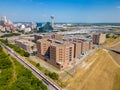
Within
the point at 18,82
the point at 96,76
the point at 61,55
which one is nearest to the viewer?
the point at 18,82

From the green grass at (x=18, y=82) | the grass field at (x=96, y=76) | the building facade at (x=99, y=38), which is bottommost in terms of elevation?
the grass field at (x=96, y=76)

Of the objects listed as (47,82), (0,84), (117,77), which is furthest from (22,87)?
(117,77)

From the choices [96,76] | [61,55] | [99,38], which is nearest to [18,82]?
[61,55]

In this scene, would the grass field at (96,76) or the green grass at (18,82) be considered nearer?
the green grass at (18,82)

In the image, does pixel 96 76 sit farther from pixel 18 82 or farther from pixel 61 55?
pixel 18 82

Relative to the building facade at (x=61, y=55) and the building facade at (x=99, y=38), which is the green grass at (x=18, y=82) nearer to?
the building facade at (x=61, y=55)

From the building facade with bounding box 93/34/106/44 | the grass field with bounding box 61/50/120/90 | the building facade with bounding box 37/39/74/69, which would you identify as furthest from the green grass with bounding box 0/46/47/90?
the building facade with bounding box 93/34/106/44

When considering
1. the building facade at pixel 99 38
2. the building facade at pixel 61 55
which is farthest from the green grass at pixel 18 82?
the building facade at pixel 99 38

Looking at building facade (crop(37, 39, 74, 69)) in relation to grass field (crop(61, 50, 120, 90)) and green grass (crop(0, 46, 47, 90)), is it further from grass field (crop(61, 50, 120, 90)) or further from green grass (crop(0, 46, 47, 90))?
green grass (crop(0, 46, 47, 90))
